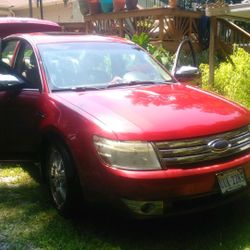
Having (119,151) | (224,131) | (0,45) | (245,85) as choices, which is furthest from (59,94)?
(245,85)

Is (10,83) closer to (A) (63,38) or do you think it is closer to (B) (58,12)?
(A) (63,38)

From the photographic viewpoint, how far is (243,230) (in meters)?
4.12

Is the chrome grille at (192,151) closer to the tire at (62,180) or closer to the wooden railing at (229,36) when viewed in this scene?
the tire at (62,180)

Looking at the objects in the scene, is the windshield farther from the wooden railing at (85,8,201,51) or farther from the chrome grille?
the wooden railing at (85,8,201,51)

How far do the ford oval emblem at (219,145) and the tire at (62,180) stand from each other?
1.12 m

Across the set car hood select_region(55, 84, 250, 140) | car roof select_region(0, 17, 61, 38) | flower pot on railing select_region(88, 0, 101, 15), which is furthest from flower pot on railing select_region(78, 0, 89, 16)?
car hood select_region(55, 84, 250, 140)

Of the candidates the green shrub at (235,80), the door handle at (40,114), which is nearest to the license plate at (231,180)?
the door handle at (40,114)

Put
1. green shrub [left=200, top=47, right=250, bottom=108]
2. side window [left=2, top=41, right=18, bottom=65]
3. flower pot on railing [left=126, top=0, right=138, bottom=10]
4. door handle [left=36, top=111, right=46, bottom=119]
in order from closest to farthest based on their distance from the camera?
1. door handle [left=36, top=111, right=46, bottom=119]
2. side window [left=2, top=41, right=18, bottom=65]
3. green shrub [left=200, top=47, right=250, bottom=108]
4. flower pot on railing [left=126, top=0, right=138, bottom=10]

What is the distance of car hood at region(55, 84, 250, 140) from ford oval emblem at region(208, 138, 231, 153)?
0.25 ft

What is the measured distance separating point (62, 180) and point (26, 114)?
99cm

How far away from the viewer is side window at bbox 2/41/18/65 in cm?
616

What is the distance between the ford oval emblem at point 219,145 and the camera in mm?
3840

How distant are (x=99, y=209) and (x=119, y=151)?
0.56 m

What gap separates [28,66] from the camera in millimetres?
5348
